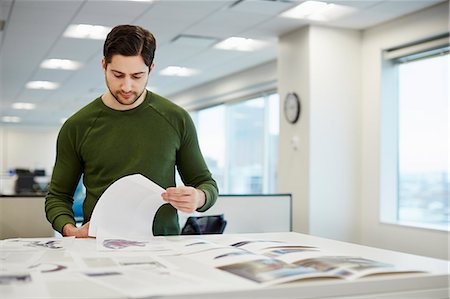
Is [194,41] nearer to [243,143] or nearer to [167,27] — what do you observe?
[167,27]

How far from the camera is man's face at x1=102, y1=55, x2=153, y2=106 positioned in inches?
64.5

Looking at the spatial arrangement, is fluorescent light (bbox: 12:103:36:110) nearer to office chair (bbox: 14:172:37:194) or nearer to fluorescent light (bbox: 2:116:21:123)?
fluorescent light (bbox: 2:116:21:123)

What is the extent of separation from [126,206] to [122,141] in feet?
0.89

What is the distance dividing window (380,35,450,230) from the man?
3.68m

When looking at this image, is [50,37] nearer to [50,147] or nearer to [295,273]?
[295,273]

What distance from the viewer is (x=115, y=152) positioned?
1722 mm

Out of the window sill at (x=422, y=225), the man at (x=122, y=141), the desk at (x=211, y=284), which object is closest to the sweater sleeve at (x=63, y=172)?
the man at (x=122, y=141)

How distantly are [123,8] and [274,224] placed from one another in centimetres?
221

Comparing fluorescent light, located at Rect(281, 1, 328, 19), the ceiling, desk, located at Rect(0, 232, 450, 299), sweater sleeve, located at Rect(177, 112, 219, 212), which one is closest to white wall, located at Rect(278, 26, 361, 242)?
the ceiling

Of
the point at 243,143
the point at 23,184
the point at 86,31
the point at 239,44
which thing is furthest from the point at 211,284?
the point at 23,184

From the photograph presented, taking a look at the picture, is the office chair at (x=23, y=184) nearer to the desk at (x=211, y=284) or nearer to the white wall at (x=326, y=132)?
the white wall at (x=326, y=132)

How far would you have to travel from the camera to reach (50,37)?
234 inches

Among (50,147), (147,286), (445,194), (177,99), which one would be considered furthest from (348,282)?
(50,147)

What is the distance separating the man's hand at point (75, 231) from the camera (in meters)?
1.52
